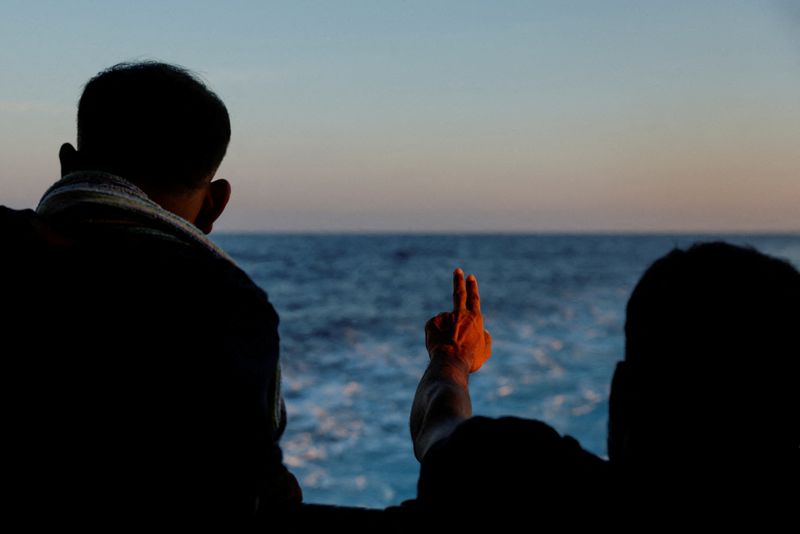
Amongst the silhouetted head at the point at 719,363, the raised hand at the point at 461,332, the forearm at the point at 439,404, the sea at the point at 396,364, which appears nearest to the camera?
the silhouetted head at the point at 719,363

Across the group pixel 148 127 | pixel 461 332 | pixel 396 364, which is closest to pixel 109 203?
pixel 148 127

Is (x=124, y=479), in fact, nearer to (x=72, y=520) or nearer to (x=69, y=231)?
(x=72, y=520)

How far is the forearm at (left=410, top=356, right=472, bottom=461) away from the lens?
4.01 feet

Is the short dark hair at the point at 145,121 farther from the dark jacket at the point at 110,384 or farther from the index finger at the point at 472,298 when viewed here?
the index finger at the point at 472,298

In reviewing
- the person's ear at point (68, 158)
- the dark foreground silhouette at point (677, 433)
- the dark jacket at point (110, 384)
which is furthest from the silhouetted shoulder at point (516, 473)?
the person's ear at point (68, 158)

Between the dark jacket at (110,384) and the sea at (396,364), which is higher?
the dark jacket at (110,384)

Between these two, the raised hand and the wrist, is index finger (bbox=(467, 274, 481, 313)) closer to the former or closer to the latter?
the raised hand

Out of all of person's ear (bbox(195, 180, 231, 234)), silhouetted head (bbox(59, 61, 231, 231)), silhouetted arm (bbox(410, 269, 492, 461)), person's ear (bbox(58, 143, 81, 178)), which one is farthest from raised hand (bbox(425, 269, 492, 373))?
person's ear (bbox(58, 143, 81, 178))

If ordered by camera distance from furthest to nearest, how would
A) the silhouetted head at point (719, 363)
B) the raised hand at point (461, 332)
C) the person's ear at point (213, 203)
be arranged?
the raised hand at point (461, 332), the person's ear at point (213, 203), the silhouetted head at point (719, 363)

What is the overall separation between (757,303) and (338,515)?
0.89m

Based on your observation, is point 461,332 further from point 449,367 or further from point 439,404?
point 439,404

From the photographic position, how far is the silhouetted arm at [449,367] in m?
1.26

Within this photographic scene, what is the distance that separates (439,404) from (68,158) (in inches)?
31.2

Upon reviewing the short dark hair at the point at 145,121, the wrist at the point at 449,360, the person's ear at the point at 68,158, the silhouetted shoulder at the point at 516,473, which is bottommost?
the silhouetted shoulder at the point at 516,473
